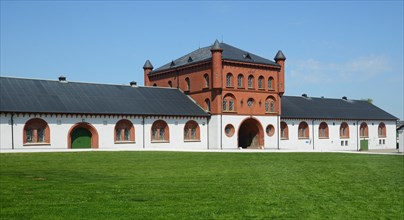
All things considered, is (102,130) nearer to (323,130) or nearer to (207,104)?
(207,104)

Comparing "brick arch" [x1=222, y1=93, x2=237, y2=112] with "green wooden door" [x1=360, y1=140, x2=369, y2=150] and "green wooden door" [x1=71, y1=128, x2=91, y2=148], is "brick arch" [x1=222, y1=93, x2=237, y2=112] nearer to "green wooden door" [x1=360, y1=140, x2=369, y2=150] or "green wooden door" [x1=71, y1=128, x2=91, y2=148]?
"green wooden door" [x1=71, y1=128, x2=91, y2=148]

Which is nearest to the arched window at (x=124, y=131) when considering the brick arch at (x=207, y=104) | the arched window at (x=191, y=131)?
the arched window at (x=191, y=131)

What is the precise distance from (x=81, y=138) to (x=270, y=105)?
22.5m

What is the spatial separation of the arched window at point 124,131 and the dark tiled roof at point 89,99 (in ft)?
3.67

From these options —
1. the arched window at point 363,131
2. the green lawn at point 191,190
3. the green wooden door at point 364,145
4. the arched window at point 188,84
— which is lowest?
the green wooden door at point 364,145

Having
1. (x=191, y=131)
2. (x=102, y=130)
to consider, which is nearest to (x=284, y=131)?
(x=191, y=131)

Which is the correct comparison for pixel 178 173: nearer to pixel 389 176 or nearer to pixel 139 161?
pixel 139 161

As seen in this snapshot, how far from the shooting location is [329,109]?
2653 inches

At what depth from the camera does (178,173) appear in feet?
76.6

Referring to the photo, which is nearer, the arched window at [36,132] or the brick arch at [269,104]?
the arched window at [36,132]

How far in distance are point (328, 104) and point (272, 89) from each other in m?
16.9

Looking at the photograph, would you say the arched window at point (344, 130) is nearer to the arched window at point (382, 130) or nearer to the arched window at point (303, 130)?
the arched window at point (303, 130)

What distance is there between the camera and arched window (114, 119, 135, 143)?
44969mm

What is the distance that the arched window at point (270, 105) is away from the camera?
55.5 metres
